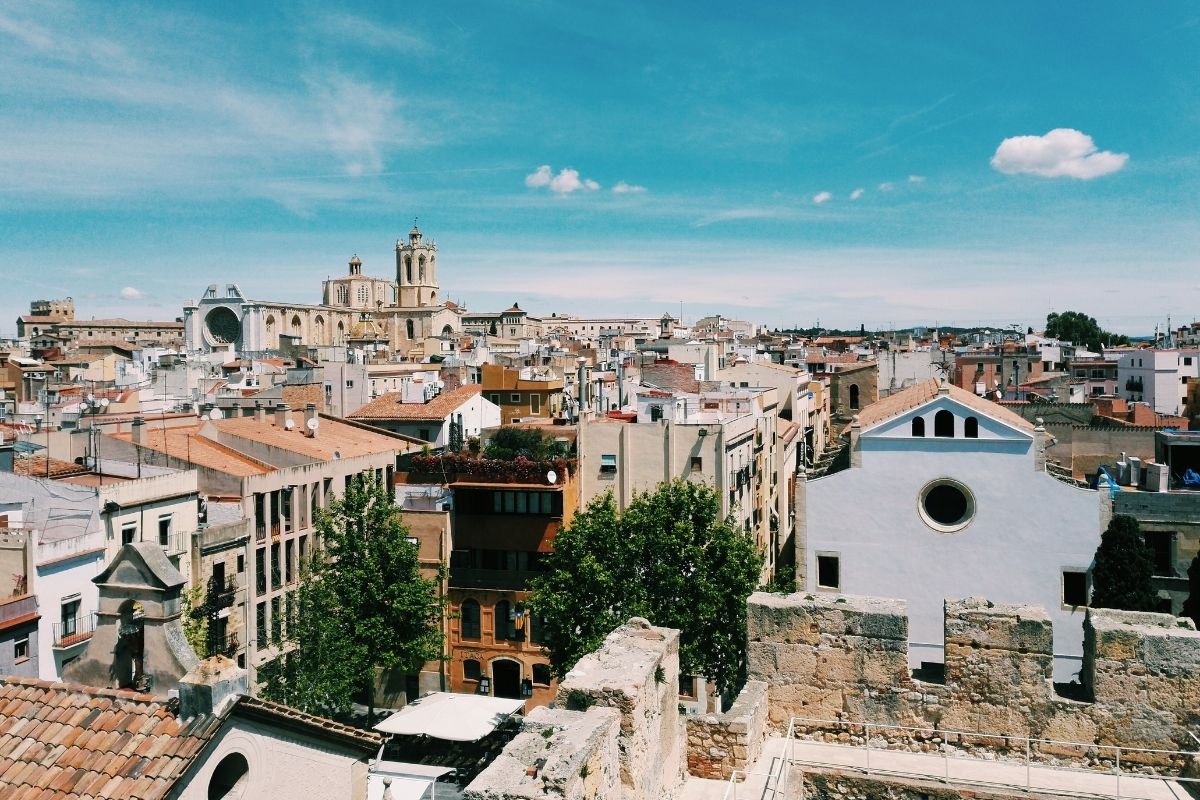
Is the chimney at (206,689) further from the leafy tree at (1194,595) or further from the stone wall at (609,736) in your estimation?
the leafy tree at (1194,595)

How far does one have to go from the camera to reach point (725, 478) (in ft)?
116

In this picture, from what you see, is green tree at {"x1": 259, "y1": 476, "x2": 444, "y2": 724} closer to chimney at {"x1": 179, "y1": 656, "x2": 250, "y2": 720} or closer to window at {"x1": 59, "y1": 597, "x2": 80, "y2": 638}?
window at {"x1": 59, "y1": 597, "x2": 80, "y2": 638}

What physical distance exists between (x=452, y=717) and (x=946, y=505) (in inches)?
599

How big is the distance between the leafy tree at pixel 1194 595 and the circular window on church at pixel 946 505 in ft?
19.3

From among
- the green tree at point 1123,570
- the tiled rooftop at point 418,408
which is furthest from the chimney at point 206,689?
the tiled rooftop at point 418,408

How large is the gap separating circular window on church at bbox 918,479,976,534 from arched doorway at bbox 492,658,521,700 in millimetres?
16204

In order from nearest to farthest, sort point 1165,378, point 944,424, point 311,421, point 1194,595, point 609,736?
1. point 609,736
2. point 1194,595
3. point 944,424
4. point 311,421
5. point 1165,378

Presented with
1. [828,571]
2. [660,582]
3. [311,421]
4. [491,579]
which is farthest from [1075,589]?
[311,421]

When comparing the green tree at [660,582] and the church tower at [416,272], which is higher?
the church tower at [416,272]

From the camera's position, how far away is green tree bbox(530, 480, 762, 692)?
82.6 feet

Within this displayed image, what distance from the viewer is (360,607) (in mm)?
30000

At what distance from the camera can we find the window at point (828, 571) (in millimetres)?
26938

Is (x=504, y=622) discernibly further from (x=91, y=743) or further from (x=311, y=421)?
(x=91, y=743)

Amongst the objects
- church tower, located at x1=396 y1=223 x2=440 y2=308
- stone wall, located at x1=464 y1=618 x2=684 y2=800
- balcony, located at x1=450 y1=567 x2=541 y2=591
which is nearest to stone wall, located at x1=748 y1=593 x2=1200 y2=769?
stone wall, located at x1=464 y1=618 x2=684 y2=800
